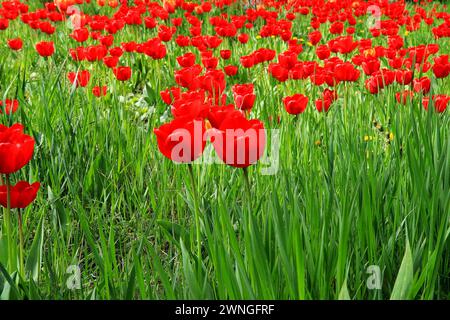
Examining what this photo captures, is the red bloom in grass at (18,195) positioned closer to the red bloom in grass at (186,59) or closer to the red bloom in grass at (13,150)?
the red bloom in grass at (13,150)

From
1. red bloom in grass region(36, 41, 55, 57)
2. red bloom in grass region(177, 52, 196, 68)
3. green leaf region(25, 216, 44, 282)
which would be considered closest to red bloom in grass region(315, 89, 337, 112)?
red bloom in grass region(177, 52, 196, 68)

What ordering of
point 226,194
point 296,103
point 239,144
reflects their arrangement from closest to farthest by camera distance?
point 239,144 → point 226,194 → point 296,103

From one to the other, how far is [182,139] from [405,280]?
1.62 ft

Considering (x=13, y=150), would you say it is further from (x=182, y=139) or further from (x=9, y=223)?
(x=182, y=139)

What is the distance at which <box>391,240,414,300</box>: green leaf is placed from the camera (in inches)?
42.3

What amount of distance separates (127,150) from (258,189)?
711 millimetres

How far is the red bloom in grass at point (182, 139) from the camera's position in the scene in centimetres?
118

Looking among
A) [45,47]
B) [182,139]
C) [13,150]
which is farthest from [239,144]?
[45,47]

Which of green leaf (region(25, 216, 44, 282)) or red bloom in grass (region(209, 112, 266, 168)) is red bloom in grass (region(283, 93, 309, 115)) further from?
green leaf (region(25, 216, 44, 282))

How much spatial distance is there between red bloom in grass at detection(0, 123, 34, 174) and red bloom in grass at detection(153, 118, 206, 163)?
0.28m

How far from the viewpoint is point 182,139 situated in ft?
3.88
